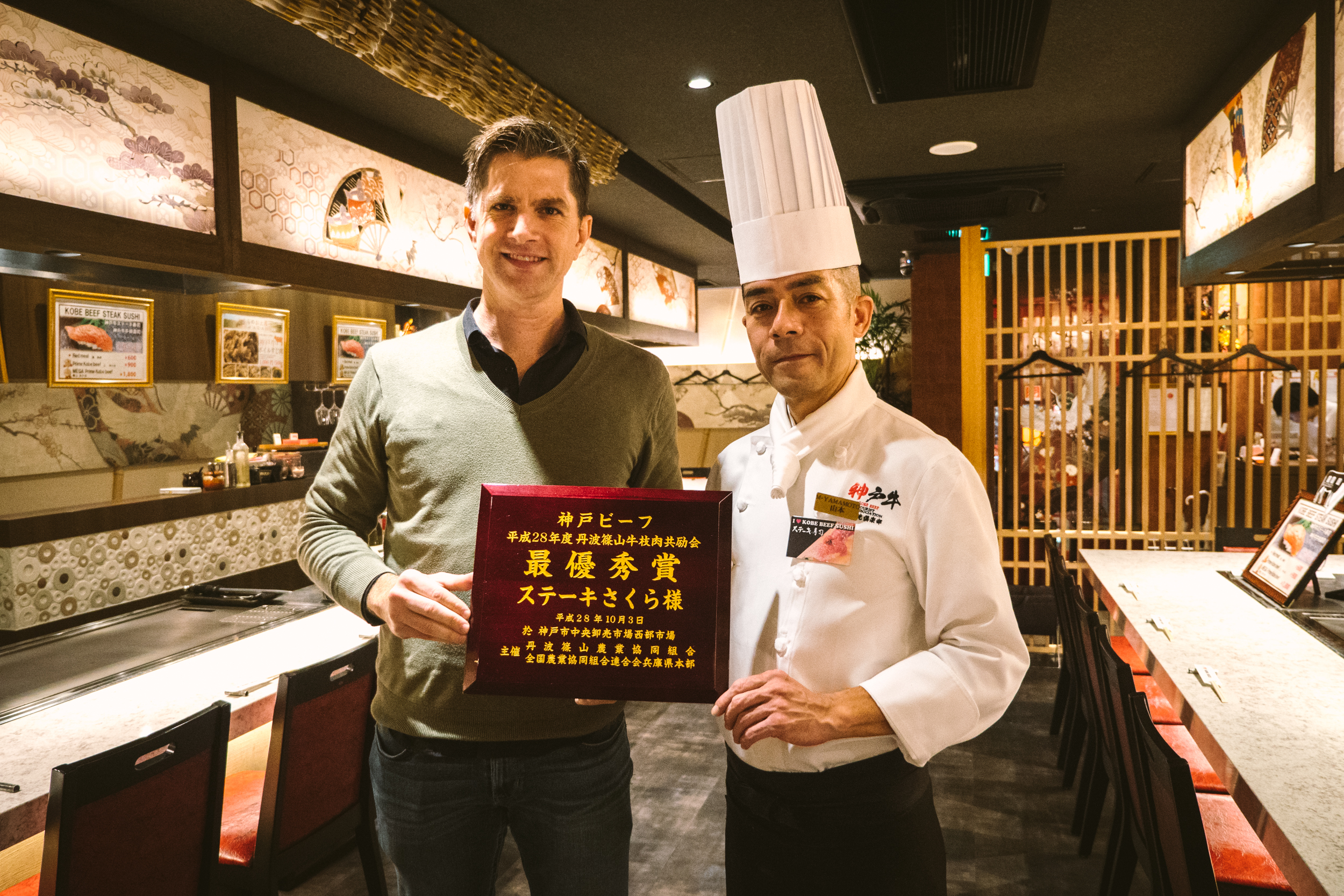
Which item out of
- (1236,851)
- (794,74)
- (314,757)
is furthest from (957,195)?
(314,757)

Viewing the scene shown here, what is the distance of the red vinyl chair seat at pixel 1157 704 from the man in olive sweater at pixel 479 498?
7.16 ft

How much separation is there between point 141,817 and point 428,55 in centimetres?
217

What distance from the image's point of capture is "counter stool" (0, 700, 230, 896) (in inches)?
55.6

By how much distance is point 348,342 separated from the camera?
4918mm

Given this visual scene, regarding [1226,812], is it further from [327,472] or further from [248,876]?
[248,876]

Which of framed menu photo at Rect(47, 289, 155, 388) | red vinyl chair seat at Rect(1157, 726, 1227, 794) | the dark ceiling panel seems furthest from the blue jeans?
framed menu photo at Rect(47, 289, 155, 388)

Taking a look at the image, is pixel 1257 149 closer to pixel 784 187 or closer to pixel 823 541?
pixel 784 187

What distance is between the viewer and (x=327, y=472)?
1.46 meters

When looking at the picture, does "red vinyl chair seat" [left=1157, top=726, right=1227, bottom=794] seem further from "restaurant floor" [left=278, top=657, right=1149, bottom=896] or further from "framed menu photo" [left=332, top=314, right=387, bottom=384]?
"framed menu photo" [left=332, top=314, right=387, bottom=384]

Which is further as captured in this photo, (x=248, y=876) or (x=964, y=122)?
(x=964, y=122)

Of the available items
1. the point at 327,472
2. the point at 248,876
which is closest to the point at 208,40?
the point at 327,472

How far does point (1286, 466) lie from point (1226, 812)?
153 inches

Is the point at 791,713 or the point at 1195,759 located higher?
the point at 791,713

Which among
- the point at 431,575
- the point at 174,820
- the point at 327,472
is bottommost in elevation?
the point at 174,820
